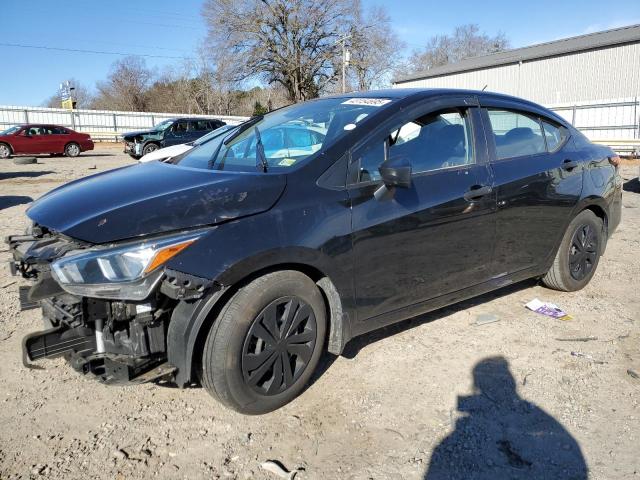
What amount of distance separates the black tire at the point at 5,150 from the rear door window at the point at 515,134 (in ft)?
71.6

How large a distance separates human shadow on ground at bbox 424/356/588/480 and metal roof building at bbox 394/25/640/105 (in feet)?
93.9

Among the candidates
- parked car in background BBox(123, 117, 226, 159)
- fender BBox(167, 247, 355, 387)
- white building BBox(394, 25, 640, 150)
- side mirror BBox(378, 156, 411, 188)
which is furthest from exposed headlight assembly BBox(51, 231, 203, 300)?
white building BBox(394, 25, 640, 150)

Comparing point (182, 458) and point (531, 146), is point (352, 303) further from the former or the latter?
point (531, 146)

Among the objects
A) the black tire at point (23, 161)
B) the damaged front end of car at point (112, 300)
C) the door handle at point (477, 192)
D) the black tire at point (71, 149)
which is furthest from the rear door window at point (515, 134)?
the black tire at point (71, 149)

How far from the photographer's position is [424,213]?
316 cm

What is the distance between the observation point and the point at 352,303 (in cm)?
294

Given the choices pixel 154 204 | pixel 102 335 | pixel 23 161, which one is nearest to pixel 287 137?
pixel 154 204

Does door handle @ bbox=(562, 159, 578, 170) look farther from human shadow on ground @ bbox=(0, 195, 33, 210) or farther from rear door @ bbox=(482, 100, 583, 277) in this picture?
human shadow on ground @ bbox=(0, 195, 33, 210)

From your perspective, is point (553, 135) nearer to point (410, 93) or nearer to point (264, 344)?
point (410, 93)

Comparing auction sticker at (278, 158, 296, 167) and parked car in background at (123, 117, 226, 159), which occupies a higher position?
parked car in background at (123, 117, 226, 159)

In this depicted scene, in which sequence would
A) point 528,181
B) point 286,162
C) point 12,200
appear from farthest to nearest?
point 12,200 → point 528,181 → point 286,162

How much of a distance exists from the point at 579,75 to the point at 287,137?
34310mm

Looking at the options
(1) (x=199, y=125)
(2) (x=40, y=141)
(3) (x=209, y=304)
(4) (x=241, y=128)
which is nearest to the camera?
(3) (x=209, y=304)

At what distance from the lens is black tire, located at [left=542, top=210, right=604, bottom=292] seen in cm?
437
